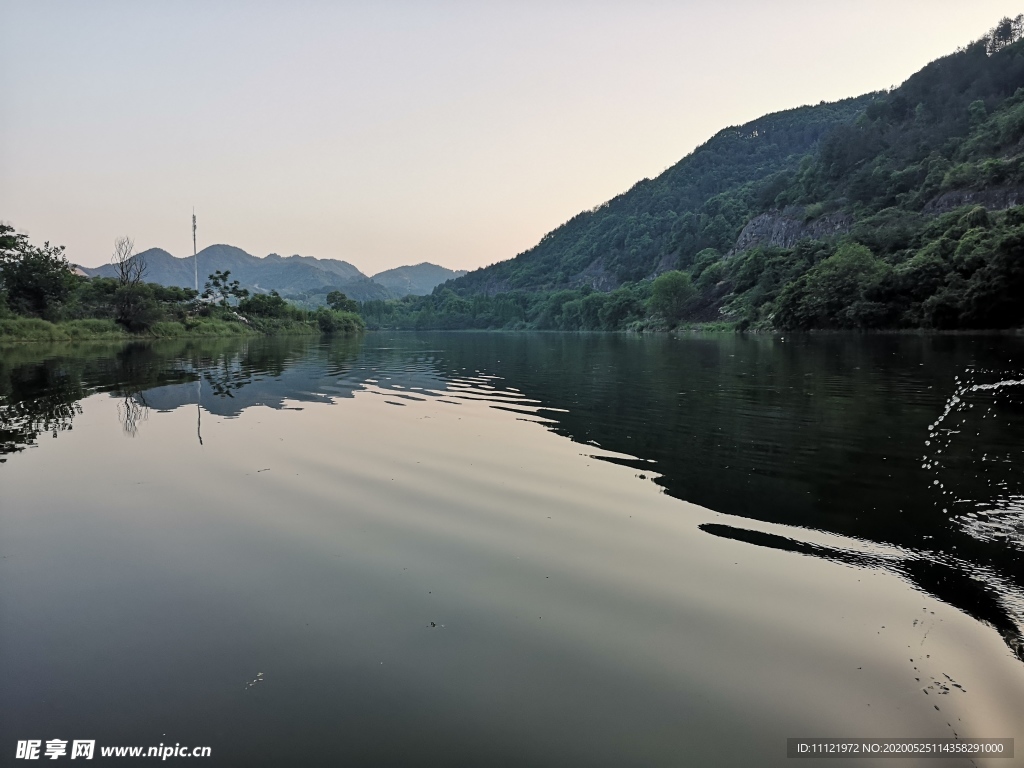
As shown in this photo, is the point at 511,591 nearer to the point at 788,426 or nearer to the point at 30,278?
the point at 788,426

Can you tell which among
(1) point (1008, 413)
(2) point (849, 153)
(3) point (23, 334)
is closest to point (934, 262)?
(1) point (1008, 413)

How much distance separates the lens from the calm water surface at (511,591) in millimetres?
3881

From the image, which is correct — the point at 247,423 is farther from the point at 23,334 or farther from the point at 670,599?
the point at 23,334

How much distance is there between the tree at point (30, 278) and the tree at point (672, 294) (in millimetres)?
121565

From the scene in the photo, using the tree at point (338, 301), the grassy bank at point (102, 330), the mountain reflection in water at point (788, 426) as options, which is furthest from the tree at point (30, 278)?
the tree at point (338, 301)

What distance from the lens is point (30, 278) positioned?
6050 cm

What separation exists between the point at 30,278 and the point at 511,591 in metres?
74.2

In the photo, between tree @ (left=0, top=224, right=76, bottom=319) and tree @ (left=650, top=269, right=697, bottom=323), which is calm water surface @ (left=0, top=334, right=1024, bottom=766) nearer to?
tree @ (left=0, top=224, right=76, bottom=319)

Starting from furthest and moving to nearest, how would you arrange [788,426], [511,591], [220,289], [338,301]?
1. [338,301]
2. [220,289]
3. [788,426]
4. [511,591]

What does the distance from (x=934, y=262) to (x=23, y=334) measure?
97810 millimetres

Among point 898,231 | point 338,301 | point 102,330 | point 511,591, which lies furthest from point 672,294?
point 511,591

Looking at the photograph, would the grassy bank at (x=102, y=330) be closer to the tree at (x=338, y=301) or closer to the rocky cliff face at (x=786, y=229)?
the tree at (x=338, y=301)

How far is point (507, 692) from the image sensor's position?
4.18 meters

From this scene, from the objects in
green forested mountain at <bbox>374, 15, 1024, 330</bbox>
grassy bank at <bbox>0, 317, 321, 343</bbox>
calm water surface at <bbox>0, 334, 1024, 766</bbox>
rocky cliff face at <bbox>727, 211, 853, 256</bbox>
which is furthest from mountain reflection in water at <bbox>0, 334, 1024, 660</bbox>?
rocky cliff face at <bbox>727, 211, 853, 256</bbox>
